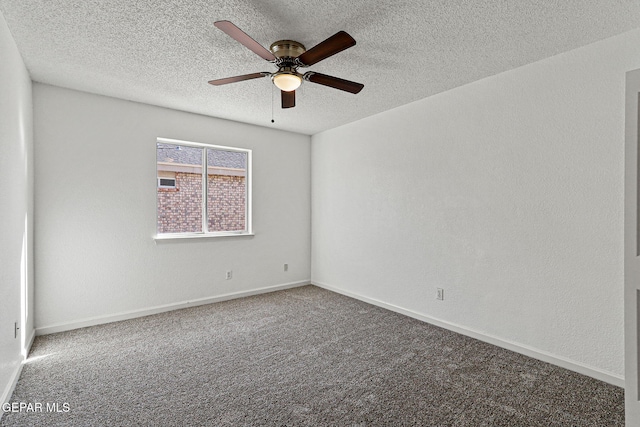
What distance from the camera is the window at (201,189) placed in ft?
12.9

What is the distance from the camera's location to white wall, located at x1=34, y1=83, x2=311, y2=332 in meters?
3.11

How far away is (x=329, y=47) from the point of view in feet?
6.26

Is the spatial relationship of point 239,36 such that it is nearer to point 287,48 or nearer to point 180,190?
point 287,48

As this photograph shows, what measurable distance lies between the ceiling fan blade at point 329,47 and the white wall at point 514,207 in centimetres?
175

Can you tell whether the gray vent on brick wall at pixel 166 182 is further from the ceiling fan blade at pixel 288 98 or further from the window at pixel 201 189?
the ceiling fan blade at pixel 288 98

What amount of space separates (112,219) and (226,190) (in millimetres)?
1435

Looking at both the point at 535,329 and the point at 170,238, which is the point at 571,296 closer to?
the point at 535,329

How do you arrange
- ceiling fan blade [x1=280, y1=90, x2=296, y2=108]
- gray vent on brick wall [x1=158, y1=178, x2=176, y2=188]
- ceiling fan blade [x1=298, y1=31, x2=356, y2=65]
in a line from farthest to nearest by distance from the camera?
gray vent on brick wall [x1=158, y1=178, x2=176, y2=188] < ceiling fan blade [x1=280, y1=90, x2=296, y2=108] < ceiling fan blade [x1=298, y1=31, x2=356, y2=65]

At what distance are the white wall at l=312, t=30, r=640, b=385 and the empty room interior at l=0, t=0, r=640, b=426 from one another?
17 mm

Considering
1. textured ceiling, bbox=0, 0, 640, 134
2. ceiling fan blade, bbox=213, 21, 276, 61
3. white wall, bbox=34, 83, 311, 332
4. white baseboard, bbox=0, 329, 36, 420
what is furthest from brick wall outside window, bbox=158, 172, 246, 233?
ceiling fan blade, bbox=213, 21, 276, 61

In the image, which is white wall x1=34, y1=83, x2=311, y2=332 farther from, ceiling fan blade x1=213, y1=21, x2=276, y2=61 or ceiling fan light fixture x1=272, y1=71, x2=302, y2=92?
ceiling fan blade x1=213, y1=21, x2=276, y2=61

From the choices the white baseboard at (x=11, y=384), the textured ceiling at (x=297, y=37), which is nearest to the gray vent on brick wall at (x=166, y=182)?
the textured ceiling at (x=297, y=37)

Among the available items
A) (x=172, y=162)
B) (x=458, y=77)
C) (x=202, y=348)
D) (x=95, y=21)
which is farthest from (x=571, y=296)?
(x=172, y=162)

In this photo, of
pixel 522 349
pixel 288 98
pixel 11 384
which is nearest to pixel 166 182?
pixel 288 98
